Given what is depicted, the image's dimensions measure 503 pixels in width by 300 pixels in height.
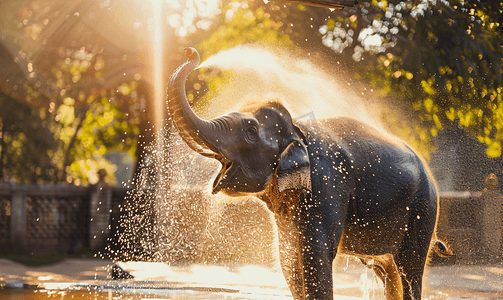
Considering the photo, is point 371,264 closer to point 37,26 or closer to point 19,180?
point 37,26

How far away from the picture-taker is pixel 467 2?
9359mm

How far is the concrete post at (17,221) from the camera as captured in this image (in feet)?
36.2

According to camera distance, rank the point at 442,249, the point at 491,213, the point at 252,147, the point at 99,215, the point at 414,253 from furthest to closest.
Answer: the point at 99,215 → the point at 491,213 → the point at 442,249 → the point at 414,253 → the point at 252,147

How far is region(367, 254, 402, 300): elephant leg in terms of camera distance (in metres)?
3.54

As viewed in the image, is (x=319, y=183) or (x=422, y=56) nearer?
(x=319, y=183)

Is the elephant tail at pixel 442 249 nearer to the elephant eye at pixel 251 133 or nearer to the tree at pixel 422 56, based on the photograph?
the elephant eye at pixel 251 133

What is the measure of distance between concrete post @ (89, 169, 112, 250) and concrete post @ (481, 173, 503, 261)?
7922mm

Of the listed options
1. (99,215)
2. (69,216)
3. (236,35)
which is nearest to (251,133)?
(236,35)

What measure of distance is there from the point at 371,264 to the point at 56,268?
263 inches

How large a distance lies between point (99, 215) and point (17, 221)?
1737 millimetres

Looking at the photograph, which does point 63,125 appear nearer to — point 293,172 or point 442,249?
point 442,249

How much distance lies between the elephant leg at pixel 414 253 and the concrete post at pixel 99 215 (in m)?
9.21

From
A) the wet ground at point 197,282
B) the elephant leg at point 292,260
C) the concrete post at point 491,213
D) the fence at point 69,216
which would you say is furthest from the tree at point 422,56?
the elephant leg at point 292,260

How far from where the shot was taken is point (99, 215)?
37.5ft
